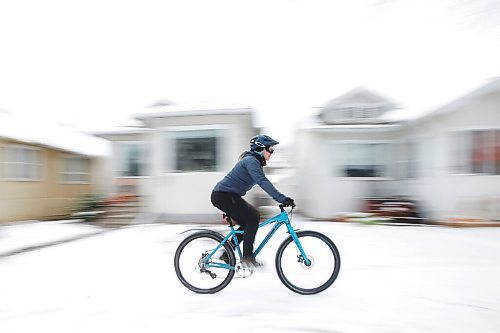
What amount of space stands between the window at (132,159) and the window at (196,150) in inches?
168

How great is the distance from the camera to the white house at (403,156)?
11398 millimetres

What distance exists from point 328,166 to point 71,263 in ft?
29.3

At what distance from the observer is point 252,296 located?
4355mm

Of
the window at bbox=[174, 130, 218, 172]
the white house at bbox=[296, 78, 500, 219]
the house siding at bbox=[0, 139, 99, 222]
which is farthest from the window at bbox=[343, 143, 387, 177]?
the house siding at bbox=[0, 139, 99, 222]

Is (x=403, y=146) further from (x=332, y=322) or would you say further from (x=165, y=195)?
(x=332, y=322)

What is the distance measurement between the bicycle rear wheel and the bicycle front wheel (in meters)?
0.59

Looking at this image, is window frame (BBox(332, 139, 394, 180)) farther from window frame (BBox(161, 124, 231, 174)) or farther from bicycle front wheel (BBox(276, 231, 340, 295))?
bicycle front wheel (BBox(276, 231, 340, 295))

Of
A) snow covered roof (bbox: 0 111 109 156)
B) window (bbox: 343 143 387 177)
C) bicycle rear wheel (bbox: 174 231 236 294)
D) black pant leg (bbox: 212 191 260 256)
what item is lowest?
bicycle rear wheel (bbox: 174 231 236 294)

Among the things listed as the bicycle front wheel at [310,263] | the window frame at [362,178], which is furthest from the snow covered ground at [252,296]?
the window frame at [362,178]

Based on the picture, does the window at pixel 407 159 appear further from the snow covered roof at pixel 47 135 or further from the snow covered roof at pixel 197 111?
the snow covered roof at pixel 47 135

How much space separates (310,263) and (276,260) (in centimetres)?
38

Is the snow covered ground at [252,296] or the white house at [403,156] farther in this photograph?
the white house at [403,156]

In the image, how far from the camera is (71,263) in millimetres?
6348

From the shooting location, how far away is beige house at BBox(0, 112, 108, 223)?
12891 millimetres
